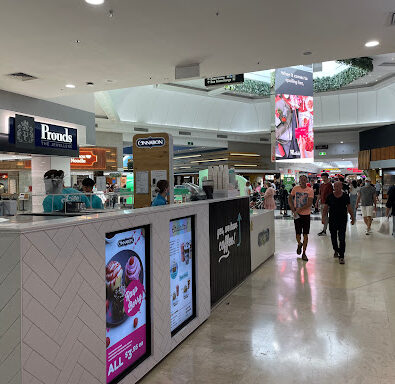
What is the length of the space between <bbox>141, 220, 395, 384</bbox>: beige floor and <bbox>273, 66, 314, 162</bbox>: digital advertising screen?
8.83 meters

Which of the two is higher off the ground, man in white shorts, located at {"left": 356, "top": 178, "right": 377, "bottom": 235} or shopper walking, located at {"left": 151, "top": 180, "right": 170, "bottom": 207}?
shopper walking, located at {"left": 151, "top": 180, "right": 170, "bottom": 207}

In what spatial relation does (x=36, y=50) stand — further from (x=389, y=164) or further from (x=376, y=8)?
(x=389, y=164)

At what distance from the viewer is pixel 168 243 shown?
3.07 metres

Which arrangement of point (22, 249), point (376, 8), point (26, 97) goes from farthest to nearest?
point (26, 97) → point (376, 8) → point (22, 249)

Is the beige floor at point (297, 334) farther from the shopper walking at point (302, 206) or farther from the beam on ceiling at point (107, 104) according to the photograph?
the beam on ceiling at point (107, 104)

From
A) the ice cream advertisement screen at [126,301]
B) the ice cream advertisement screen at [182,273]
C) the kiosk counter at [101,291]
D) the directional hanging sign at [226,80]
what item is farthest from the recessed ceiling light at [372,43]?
the ice cream advertisement screen at [126,301]

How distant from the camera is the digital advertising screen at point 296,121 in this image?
13078mm

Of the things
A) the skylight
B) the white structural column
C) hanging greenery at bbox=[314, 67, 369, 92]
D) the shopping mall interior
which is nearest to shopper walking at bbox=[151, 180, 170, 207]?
the shopping mall interior

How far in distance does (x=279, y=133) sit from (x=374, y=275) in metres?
9.27

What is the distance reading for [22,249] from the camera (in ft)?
5.44

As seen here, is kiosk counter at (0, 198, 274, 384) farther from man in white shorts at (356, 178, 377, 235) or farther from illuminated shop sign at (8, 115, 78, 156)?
man in white shorts at (356, 178, 377, 235)

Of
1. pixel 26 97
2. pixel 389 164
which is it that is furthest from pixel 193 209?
pixel 389 164

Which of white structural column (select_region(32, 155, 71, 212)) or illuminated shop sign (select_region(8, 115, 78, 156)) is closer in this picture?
illuminated shop sign (select_region(8, 115, 78, 156))

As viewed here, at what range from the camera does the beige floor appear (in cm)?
268
